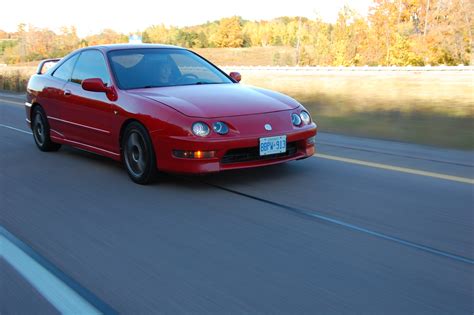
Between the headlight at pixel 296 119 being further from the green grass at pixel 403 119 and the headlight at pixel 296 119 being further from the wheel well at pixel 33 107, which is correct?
the wheel well at pixel 33 107

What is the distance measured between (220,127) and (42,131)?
12.0 ft

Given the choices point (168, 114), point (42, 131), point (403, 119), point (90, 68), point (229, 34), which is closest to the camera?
point (168, 114)

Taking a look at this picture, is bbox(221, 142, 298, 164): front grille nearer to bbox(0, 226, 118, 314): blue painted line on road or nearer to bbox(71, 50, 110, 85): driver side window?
bbox(71, 50, 110, 85): driver side window

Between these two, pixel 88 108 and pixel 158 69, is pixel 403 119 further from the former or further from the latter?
pixel 88 108

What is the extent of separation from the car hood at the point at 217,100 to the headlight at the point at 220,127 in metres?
0.09

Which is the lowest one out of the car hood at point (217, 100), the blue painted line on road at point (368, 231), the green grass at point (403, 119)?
the green grass at point (403, 119)

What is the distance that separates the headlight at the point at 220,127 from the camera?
5.58m

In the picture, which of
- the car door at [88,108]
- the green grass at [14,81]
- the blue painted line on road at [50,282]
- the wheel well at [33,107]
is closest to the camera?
the blue painted line on road at [50,282]

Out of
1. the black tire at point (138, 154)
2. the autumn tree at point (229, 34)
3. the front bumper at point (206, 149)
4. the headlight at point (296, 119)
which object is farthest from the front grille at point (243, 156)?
the autumn tree at point (229, 34)

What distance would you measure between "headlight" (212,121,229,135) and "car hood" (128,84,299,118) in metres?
0.09

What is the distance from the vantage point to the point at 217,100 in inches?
236

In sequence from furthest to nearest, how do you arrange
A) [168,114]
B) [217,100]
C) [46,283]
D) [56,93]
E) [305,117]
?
[56,93] → [305,117] → [217,100] → [168,114] → [46,283]

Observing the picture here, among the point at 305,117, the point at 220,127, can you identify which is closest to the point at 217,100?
the point at 220,127

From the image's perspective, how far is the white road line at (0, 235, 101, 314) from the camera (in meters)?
3.15
